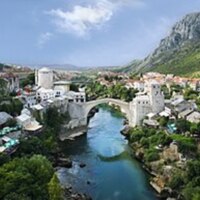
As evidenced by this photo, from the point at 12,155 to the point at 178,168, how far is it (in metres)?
7.70

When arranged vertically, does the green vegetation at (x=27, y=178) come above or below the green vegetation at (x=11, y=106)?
below

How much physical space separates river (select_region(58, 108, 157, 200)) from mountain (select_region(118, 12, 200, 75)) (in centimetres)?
4387

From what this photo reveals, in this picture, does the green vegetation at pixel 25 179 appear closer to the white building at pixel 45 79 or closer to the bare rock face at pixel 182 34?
the white building at pixel 45 79

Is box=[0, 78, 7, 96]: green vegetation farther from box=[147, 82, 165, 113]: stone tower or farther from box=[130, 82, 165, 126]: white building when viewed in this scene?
box=[147, 82, 165, 113]: stone tower

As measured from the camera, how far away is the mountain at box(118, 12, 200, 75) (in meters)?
81.0

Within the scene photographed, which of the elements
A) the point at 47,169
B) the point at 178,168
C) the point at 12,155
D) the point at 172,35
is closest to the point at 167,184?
the point at 178,168

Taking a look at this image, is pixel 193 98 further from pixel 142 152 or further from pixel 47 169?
pixel 47 169

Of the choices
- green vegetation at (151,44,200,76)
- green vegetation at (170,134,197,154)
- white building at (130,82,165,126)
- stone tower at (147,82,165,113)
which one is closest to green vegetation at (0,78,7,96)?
white building at (130,82,165,126)

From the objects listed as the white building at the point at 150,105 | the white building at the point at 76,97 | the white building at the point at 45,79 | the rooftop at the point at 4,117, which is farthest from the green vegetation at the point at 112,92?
the rooftop at the point at 4,117

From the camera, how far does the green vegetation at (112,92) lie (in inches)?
1806

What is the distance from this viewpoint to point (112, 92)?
5166 cm

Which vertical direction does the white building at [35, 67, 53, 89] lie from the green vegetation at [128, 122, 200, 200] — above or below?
above

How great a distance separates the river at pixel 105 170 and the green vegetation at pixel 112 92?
10704 mm

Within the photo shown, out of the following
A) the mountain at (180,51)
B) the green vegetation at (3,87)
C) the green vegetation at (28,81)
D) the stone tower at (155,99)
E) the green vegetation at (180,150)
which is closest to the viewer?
the green vegetation at (180,150)
